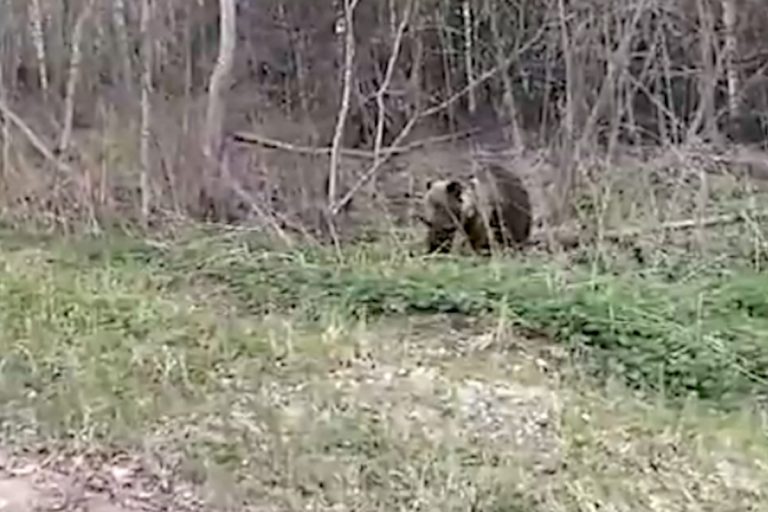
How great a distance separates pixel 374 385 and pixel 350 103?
4.97 meters

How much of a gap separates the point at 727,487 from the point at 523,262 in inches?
123

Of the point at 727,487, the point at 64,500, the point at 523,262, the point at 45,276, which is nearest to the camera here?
the point at 64,500

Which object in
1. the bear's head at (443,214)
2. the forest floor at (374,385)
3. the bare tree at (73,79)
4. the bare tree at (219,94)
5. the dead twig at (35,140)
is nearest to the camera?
the forest floor at (374,385)

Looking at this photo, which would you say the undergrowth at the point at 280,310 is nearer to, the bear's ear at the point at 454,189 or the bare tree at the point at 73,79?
the bear's ear at the point at 454,189

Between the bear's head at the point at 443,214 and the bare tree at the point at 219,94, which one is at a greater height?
the bare tree at the point at 219,94

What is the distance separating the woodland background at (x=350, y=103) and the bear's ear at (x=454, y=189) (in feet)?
2.46

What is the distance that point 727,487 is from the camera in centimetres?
346

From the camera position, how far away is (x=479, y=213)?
7258mm

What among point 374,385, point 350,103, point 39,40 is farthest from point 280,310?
point 39,40

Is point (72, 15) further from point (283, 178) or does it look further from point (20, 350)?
point (20, 350)

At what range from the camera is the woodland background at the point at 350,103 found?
7.82m

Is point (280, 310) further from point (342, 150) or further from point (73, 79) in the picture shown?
point (73, 79)

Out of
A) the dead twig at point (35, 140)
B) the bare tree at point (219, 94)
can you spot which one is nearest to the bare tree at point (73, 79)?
the dead twig at point (35, 140)

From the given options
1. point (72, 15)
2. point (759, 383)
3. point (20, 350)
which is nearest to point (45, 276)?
point (20, 350)
